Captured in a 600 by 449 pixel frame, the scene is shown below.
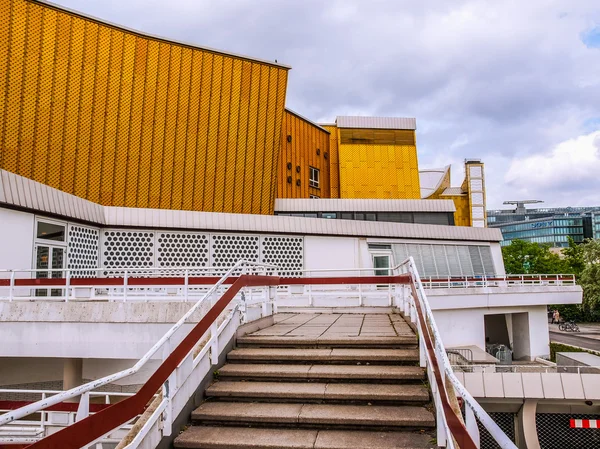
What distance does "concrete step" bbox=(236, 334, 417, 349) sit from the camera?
6.92m

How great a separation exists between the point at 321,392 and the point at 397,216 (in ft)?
84.2

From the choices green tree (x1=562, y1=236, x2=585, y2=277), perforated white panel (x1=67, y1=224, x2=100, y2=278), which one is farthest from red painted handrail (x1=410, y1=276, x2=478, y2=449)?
green tree (x1=562, y1=236, x2=585, y2=277)

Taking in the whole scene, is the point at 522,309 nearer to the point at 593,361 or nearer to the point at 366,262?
the point at 593,361

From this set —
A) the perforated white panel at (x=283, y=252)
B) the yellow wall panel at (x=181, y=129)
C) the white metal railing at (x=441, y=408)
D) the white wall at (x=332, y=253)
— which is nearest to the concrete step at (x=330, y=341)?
the white metal railing at (x=441, y=408)

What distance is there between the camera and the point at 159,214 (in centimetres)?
2058

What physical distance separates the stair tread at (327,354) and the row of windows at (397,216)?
2307cm

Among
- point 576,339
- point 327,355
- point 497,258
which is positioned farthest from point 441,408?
point 576,339

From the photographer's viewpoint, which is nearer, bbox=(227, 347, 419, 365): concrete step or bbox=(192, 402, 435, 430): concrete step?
bbox=(192, 402, 435, 430): concrete step

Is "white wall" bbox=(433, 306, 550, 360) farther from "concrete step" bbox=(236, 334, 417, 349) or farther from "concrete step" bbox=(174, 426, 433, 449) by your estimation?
"concrete step" bbox=(174, 426, 433, 449)

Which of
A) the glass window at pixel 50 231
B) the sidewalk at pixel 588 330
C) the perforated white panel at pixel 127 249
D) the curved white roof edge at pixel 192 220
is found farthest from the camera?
the sidewalk at pixel 588 330

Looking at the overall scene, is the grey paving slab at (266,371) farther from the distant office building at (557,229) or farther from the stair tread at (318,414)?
the distant office building at (557,229)

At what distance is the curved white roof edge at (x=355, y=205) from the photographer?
29.8 metres

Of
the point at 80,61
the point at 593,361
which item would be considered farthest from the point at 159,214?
the point at 593,361

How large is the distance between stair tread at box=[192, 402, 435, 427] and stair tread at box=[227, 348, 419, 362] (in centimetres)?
102
